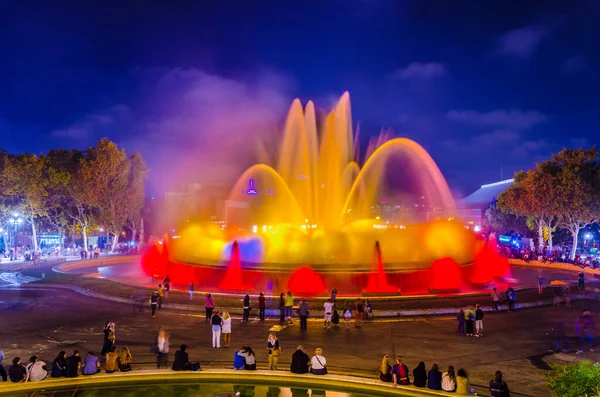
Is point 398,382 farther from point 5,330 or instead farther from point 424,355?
point 5,330

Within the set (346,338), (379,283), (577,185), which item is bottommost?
(346,338)

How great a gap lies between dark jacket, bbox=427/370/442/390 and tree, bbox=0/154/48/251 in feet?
185

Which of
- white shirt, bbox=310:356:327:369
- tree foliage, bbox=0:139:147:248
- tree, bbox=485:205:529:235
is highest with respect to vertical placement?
tree foliage, bbox=0:139:147:248

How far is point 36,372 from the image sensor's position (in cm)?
1107

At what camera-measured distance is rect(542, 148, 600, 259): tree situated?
155 ft

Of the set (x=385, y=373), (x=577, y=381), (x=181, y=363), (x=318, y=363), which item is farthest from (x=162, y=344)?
(x=577, y=381)

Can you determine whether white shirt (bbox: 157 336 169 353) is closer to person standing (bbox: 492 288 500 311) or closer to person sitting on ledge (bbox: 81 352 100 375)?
person sitting on ledge (bbox: 81 352 100 375)

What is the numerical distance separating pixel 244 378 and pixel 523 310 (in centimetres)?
1715

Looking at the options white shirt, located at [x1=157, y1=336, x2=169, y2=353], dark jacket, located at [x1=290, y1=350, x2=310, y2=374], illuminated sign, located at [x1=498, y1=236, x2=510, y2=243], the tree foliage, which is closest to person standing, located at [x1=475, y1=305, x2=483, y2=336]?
dark jacket, located at [x1=290, y1=350, x2=310, y2=374]

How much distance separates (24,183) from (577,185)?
216 ft

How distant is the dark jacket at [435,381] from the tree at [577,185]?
4602 cm

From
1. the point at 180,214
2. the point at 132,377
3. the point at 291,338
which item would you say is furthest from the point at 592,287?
the point at 180,214

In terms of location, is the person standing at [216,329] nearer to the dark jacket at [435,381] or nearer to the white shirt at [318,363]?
the white shirt at [318,363]

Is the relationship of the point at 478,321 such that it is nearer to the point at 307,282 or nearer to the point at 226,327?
the point at 226,327
